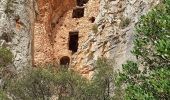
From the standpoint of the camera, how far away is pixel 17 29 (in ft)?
96.9

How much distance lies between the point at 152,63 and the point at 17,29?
15294 mm

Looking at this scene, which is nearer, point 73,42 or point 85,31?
point 85,31

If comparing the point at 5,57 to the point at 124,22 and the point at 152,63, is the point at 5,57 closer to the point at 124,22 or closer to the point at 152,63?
Result: the point at 124,22

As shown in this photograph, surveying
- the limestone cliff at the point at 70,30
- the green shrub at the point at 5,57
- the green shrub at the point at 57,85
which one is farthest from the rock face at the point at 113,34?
the green shrub at the point at 5,57

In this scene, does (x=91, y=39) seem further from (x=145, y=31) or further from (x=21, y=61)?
(x=145, y=31)

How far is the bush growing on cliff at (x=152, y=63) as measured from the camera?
44.3ft

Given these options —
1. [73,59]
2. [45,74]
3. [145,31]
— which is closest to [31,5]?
[73,59]

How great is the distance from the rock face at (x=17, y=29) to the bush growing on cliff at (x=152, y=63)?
42.1 feet

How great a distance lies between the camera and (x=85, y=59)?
29953mm

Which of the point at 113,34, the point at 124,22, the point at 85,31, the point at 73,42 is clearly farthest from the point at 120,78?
the point at 73,42

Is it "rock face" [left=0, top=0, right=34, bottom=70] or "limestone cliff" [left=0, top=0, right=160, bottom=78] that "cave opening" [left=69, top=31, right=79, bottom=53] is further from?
"rock face" [left=0, top=0, right=34, bottom=70]

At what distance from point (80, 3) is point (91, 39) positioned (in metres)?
7.87

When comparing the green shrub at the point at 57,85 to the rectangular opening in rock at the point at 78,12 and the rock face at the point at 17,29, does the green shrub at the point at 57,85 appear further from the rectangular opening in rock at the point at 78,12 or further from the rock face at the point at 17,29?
the rectangular opening in rock at the point at 78,12

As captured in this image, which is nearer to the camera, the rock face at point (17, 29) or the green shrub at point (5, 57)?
the green shrub at point (5, 57)
